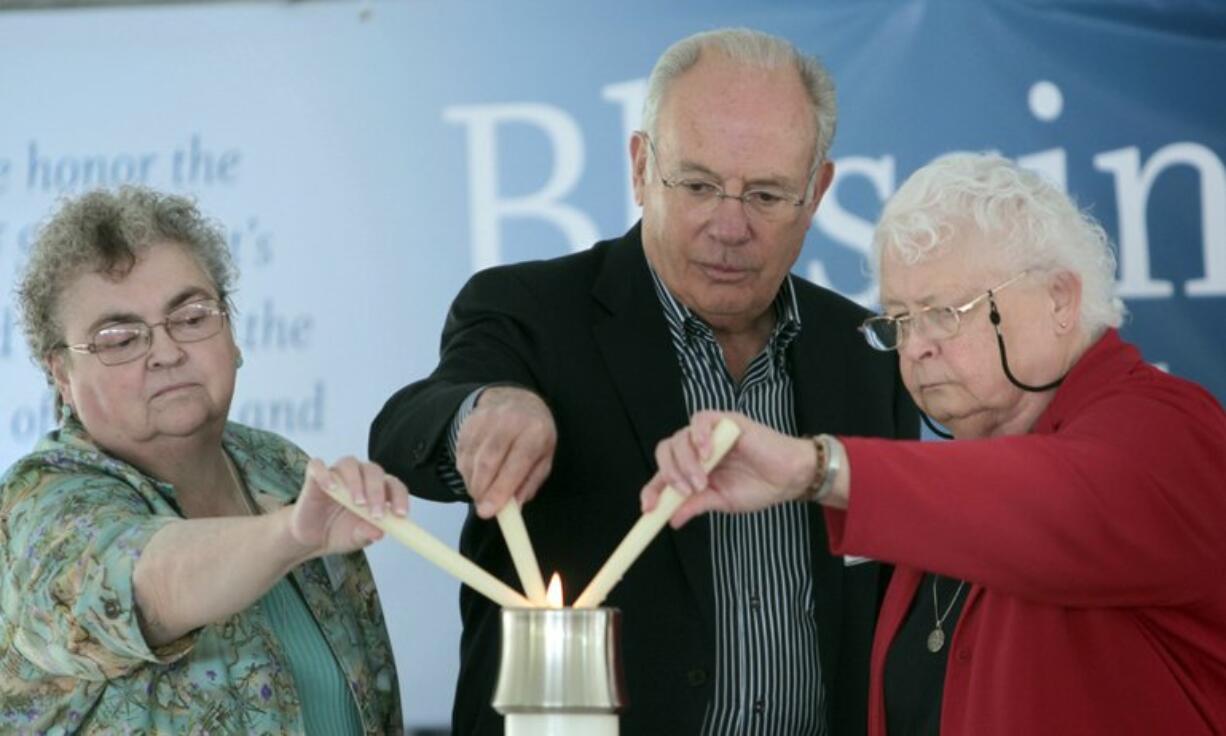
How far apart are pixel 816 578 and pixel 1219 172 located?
A: 1.88 meters

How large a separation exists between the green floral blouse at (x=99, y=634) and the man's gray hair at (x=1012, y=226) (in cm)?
109

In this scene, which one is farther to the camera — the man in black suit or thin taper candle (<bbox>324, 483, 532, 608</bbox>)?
the man in black suit

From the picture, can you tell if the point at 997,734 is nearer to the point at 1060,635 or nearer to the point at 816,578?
the point at 1060,635

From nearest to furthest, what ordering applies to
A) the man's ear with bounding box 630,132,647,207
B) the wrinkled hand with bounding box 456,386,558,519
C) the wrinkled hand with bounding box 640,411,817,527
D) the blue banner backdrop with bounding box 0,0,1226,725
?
the wrinkled hand with bounding box 640,411,817,527 < the wrinkled hand with bounding box 456,386,558,519 < the man's ear with bounding box 630,132,647,207 < the blue banner backdrop with bounding box 0,0,1226,725

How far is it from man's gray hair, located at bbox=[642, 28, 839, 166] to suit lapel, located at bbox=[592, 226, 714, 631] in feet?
0.89

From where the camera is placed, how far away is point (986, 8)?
175 inches

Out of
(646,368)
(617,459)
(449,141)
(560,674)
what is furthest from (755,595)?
(449,141)

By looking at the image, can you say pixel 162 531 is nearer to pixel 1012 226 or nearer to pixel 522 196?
pixel 1012 226

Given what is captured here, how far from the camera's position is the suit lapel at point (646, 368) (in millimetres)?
2973

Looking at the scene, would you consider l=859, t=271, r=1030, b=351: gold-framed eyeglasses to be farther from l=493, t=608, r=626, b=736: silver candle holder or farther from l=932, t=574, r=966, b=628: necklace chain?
l=493, t=608, r=626, b=736: silver candle holder

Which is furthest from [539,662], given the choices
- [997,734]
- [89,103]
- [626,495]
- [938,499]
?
[89,103]

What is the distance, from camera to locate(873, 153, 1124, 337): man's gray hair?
8.14ft

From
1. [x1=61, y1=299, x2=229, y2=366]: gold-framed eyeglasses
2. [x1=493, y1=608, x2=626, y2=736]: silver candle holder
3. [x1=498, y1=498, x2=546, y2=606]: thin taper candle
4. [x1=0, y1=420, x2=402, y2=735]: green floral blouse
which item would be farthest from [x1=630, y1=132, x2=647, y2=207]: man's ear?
[x1=493, y1=608, x2=626, y2=736]: silver candle holder

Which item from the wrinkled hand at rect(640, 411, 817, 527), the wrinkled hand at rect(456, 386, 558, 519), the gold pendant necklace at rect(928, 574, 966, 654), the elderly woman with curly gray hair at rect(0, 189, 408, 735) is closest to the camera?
the wrinkled hand at rect(640, 411, 817, 527)
